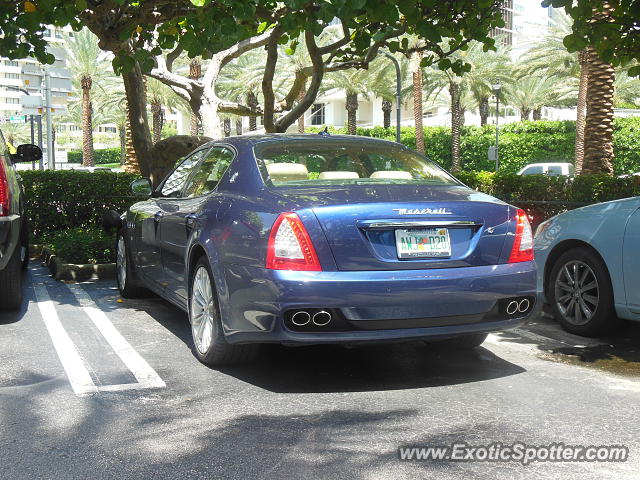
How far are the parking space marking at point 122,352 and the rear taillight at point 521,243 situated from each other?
7.31 ft

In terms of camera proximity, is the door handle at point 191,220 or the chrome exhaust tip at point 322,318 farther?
the door handle at point 191,220

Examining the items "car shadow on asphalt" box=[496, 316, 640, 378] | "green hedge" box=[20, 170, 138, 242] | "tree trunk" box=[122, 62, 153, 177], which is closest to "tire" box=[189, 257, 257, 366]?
"car shadow on asphalt" box=[496, 316, 640, 378]

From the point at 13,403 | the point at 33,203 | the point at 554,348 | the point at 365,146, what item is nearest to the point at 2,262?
the point at 13,403

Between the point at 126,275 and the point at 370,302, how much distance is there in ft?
13.2

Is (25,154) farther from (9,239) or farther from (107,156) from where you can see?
(107,156)

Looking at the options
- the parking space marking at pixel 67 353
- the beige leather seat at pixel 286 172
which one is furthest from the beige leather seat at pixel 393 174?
the parking space marking at pixel 67 353

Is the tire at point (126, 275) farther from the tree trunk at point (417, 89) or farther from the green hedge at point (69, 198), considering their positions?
the tree trunk at point (417, 89)

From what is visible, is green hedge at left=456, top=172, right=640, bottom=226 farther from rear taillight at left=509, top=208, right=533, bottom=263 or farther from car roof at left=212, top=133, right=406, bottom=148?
rear taillight at left=509, top=208, right=533, bottom=263

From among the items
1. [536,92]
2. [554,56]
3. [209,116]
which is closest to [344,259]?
[209,116]

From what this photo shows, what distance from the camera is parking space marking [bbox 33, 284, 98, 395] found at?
16.2ft

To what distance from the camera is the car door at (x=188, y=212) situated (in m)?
5.64

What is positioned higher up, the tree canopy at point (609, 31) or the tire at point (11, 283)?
the tree canopy at point (609, 31)

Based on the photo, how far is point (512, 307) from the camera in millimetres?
4961

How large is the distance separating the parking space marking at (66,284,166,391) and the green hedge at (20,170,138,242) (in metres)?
4.83
